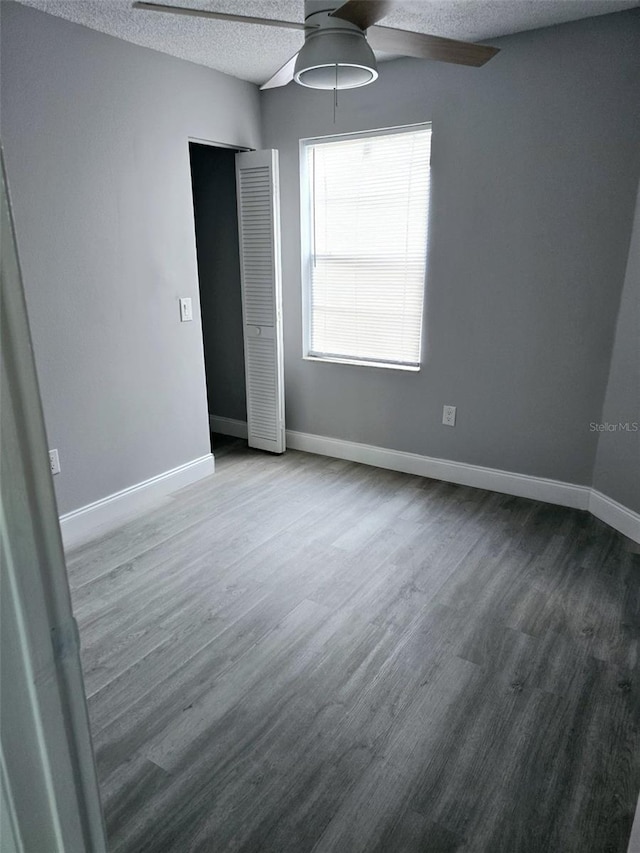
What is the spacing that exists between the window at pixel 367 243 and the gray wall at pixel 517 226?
10 centimetres

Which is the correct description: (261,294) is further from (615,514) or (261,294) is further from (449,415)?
(615,514)

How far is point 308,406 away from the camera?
13.6 ft

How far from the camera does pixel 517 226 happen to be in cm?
304

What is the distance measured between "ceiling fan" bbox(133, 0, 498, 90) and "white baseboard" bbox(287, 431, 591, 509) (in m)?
2.20

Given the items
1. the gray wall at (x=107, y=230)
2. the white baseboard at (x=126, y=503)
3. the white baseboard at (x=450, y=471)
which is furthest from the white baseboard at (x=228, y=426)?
the gray wall at (x=107, y=230)

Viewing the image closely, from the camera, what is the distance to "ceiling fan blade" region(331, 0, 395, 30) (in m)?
1.66

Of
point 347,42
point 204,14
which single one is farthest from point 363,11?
point 204,14

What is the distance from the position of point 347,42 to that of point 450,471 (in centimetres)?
248

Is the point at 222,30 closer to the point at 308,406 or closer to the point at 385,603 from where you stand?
the point at 308,406

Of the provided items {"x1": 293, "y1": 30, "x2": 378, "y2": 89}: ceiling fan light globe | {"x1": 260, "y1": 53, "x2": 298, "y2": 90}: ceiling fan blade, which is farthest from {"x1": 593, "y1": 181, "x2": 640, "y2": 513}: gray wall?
{"x1": 260, "y1": 53, "x2": 298, "y2": 90}: ceiling fan blade

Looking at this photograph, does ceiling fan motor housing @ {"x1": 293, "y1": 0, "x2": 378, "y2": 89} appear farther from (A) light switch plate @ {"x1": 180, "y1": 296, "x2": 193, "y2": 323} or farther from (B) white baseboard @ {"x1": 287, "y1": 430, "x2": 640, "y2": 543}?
(B) white baseboard @ {"x1": 287, "y1": 430, "x2": 640, "y2": 543}

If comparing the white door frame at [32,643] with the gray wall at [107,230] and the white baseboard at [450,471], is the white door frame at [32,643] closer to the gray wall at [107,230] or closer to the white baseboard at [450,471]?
the gray wall at [107,230]

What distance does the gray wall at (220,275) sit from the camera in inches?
165

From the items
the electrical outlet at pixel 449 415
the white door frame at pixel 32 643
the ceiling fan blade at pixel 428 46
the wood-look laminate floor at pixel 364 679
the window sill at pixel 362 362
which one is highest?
the ceiling fan blade at pixel 428 46
